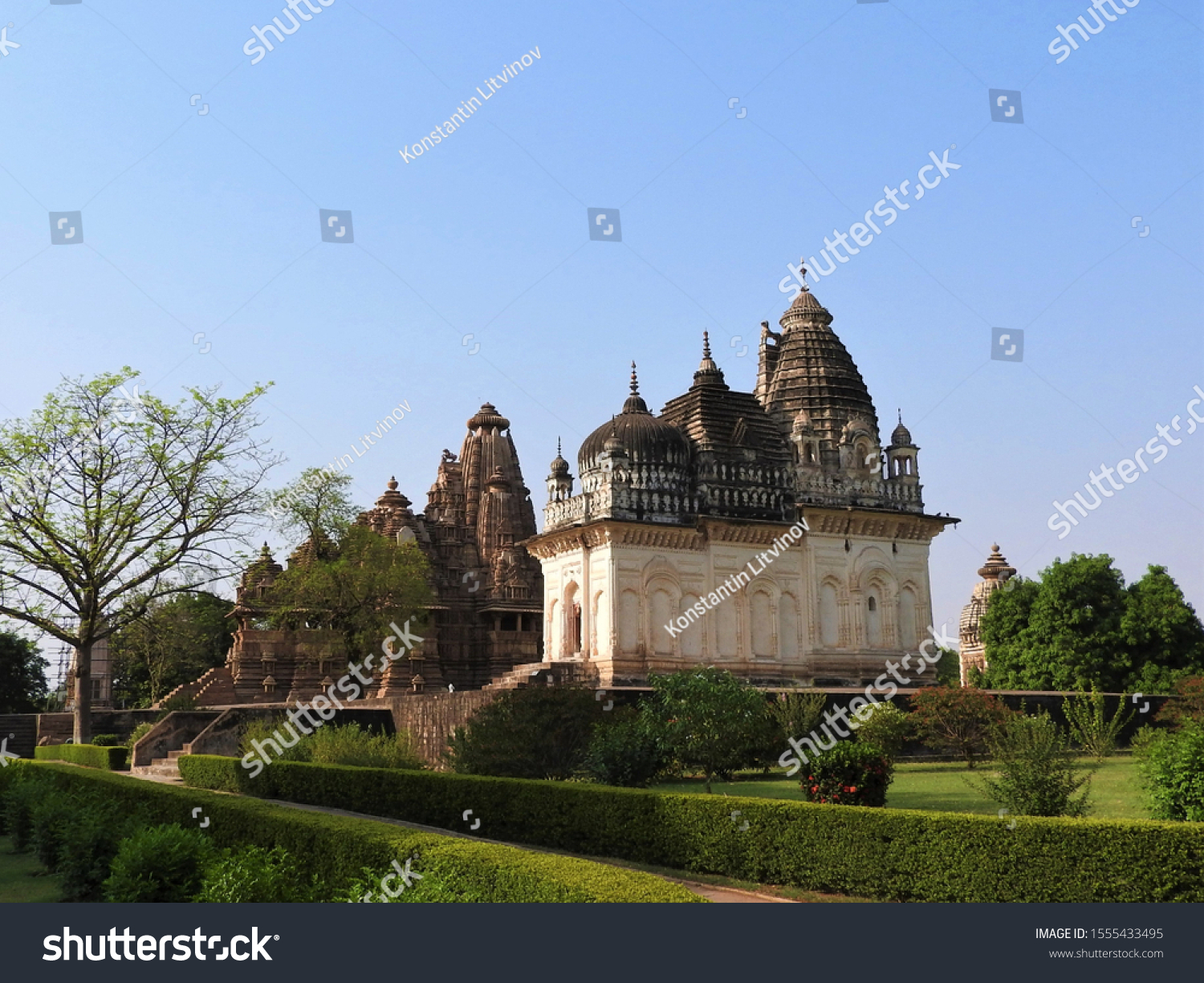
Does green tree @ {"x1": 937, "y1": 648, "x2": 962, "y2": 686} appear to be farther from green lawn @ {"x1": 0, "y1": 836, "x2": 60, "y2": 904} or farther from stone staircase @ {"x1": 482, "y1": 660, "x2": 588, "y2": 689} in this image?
green lawn @ {"x1": 0, "y1": 836, "x2": 60, "y2": 904}

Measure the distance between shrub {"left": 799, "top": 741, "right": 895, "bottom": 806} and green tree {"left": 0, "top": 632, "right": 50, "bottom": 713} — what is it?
52.7 m

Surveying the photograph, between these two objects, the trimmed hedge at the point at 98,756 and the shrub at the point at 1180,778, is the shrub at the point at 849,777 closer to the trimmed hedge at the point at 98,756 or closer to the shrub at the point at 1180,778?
the shrub at the point at 1180,778

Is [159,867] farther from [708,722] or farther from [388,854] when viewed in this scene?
[708,722]

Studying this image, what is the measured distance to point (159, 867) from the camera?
1149 cm

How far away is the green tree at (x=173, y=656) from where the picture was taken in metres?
46.4

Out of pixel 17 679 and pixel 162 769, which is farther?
pixel 17 679

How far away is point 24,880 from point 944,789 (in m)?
14.0

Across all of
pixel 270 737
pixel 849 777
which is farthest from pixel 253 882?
pixel 270 737

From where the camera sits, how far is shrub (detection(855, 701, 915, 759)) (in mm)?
23703

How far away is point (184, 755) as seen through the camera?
2666 centimetres

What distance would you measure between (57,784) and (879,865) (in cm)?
1467

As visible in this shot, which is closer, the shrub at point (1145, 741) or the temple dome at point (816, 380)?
the shrub at point (1145, 741)

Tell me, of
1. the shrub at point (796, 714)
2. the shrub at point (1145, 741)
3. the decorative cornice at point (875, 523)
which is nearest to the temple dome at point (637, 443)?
the decorative cornice at point (875, 523)

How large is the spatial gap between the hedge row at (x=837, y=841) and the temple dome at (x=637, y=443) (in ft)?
57.2
